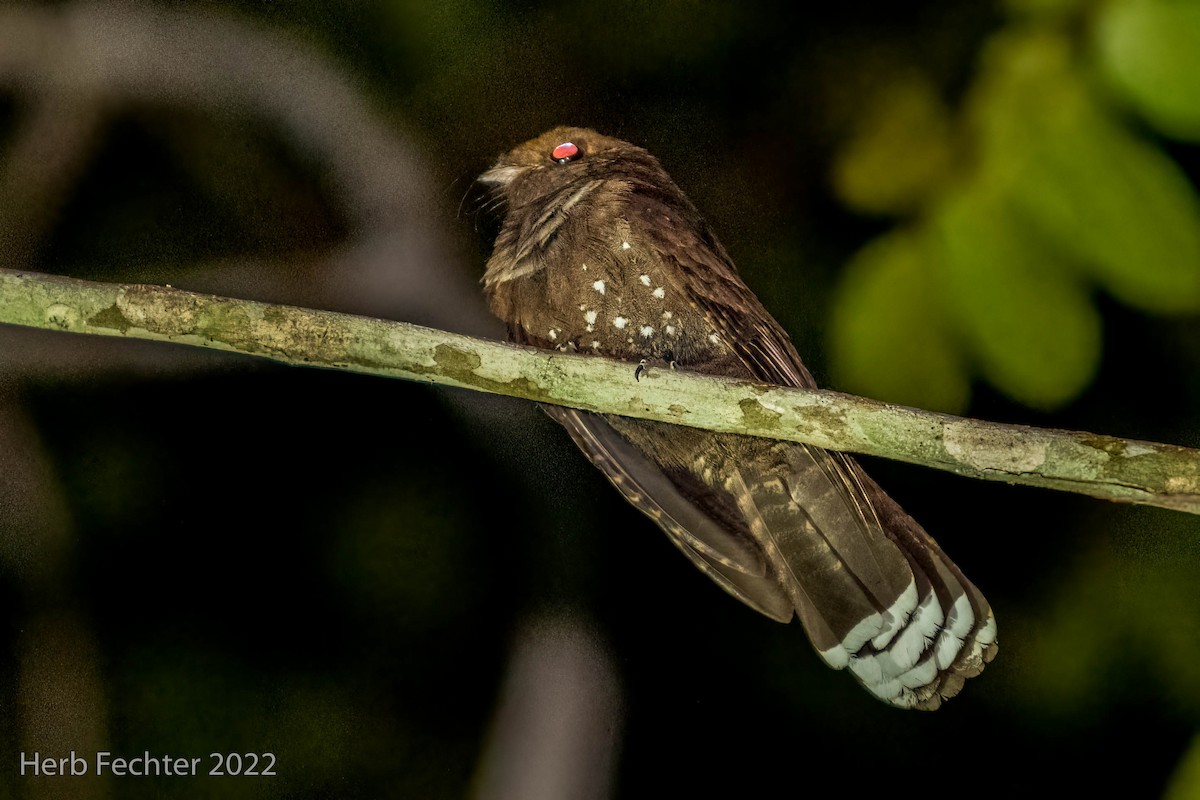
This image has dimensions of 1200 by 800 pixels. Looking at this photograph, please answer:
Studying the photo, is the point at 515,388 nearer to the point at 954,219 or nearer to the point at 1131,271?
the point at 954,219

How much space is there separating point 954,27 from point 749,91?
1.27ft

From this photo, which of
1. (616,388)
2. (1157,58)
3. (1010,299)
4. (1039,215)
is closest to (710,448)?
(616,388)

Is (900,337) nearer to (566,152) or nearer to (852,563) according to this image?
(852,563)

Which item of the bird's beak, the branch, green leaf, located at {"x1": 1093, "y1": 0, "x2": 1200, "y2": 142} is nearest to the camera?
the branch

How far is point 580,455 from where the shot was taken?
172 cm

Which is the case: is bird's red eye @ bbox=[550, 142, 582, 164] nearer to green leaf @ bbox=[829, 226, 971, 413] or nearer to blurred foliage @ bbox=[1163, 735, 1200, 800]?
green leaf @ bbox=[829, 226, 971, 413]

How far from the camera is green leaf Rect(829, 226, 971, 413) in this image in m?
1.44

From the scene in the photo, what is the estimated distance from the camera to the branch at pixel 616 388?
4.18ft

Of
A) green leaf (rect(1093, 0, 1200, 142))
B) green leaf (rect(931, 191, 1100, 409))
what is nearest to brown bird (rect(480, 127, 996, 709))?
green leaf (rect(931, 191, 1100, 409))

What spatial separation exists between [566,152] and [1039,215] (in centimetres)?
86

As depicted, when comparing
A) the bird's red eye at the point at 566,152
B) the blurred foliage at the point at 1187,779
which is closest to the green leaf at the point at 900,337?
the bird's red eye at the point at 566,152

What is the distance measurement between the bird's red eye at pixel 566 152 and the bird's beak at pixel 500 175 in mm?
76

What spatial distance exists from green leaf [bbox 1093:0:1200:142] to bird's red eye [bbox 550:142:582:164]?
92 centimetres

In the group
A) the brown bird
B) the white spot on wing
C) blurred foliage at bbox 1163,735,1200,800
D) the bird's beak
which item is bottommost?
blurred foliage at bbox 1163,735,1200,800
